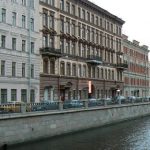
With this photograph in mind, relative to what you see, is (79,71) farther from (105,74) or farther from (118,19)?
(118,19)

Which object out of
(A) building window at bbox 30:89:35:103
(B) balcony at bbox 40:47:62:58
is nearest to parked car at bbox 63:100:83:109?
(A) building window at bbox 30:89:35:103

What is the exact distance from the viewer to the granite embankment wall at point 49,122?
34.1 meters

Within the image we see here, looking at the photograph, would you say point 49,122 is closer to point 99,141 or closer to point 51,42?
point 99,141

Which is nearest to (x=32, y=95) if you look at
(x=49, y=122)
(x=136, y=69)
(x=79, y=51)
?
(x=79, y=51)

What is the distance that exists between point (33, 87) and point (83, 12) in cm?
2104

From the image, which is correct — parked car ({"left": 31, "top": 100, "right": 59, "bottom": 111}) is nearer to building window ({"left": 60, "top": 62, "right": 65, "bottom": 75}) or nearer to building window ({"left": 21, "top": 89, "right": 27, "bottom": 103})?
building window ({"left": 21, "top": 89, "right": 27, "bottom": 103})

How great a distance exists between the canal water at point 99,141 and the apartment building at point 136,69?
5159cm

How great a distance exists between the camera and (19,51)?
56.7 meters

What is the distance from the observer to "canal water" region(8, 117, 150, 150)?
34.7 m

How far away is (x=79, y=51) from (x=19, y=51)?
18.3 metres

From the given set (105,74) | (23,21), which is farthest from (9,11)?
(105,74)

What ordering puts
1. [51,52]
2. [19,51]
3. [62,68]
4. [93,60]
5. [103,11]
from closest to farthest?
1. [19,51]
2. [51,52]
3. [62,68]
4. [93,60]
5. [103,11]

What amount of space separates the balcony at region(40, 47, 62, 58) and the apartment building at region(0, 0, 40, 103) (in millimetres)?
998

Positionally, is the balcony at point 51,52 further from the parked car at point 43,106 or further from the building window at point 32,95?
the parked car at point 43,106
